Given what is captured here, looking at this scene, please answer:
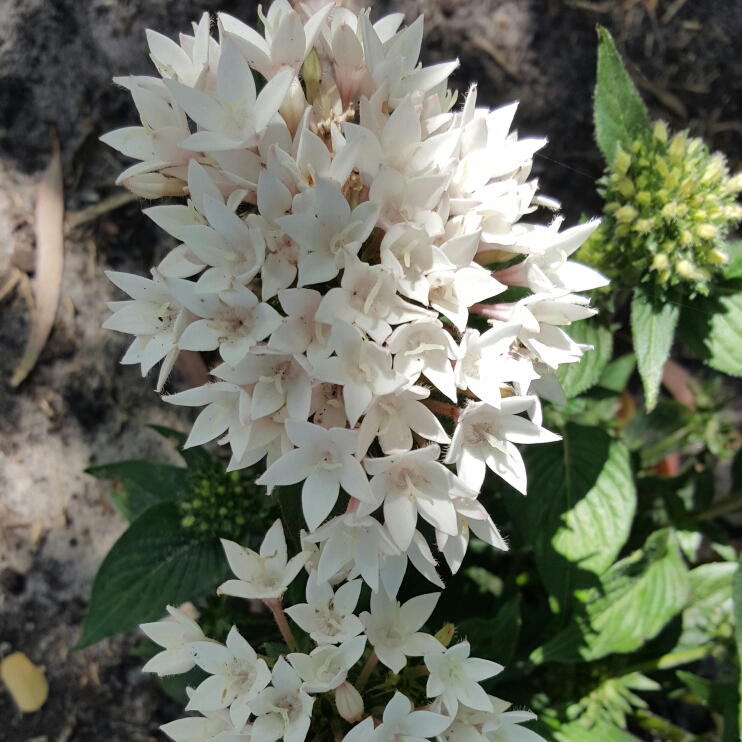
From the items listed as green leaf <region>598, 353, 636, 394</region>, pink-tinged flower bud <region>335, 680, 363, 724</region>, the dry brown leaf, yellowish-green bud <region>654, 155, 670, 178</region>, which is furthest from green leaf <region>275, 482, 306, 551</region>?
the dry brown leaf

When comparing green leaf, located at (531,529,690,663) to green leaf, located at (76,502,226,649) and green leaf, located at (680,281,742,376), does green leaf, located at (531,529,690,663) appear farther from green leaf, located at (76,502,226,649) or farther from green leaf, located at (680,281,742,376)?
green leaf, located at (76,502,226,649)

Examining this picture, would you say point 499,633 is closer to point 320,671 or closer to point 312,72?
point 320,671

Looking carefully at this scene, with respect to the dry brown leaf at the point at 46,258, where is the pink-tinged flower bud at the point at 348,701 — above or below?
above

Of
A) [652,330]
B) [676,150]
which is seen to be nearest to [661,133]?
[676,150]

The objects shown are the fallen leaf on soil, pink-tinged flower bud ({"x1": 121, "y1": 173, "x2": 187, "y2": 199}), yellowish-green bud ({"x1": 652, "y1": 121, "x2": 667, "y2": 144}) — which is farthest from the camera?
the fallen leaf on soil

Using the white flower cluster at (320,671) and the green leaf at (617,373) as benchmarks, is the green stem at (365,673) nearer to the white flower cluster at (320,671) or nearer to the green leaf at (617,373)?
the white flower cluster at (320,671)

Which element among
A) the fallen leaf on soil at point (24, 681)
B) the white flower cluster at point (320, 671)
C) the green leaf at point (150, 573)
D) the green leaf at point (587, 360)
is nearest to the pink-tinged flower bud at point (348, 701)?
Result: the white flower cluster at point (320, 671)
